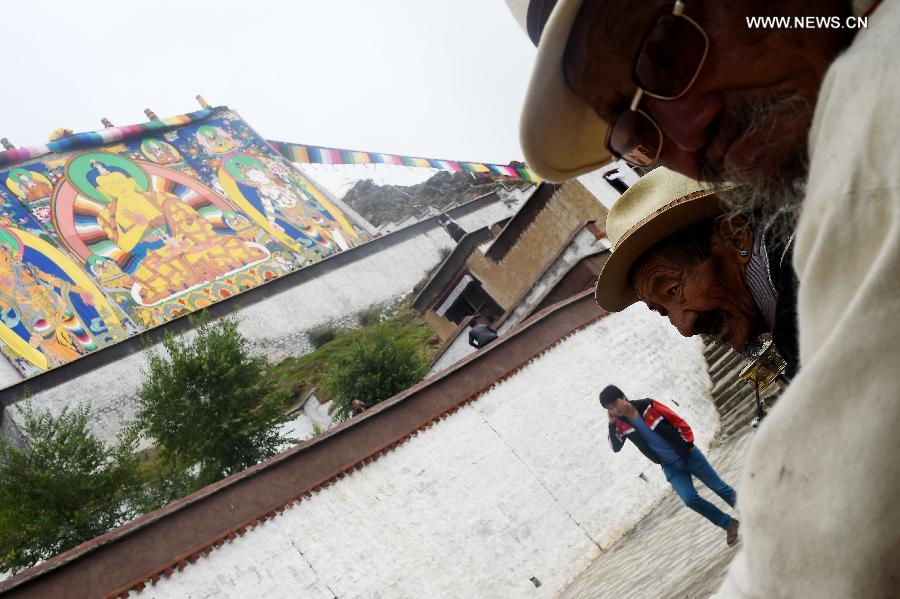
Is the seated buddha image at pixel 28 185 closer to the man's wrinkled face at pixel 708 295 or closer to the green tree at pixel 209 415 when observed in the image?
the green tree at pixel 209 415

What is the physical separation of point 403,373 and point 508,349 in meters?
5.78

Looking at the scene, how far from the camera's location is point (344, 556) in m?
7.38

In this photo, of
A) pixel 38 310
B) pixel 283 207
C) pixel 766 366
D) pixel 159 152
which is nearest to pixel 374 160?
pixel 283 207

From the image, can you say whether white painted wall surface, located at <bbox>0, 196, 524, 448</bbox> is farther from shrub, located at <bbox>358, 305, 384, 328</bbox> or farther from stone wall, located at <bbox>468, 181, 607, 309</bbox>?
stone wall, located at <bbox>468, 181, 607, 309</bbox>

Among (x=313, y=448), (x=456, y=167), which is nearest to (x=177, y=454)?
(x=313, y=448)

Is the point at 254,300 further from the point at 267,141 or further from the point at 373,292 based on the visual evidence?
the point at 267,141

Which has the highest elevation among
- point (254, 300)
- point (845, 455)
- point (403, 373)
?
point (254, 300)

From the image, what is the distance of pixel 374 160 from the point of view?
119ft

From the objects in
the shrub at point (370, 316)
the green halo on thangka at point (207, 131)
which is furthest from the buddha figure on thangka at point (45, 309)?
the green halo on thangka at point (207, 131)

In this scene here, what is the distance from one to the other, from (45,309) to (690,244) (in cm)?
2449

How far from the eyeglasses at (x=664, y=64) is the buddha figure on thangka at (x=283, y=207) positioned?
27951mm

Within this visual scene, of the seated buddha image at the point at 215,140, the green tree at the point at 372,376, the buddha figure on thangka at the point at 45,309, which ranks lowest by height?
the green tree at the point at 372,376

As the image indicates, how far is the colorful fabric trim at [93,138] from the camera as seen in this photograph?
24.6m

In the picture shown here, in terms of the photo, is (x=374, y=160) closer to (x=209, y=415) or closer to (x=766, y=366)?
(x=209, y=415)
